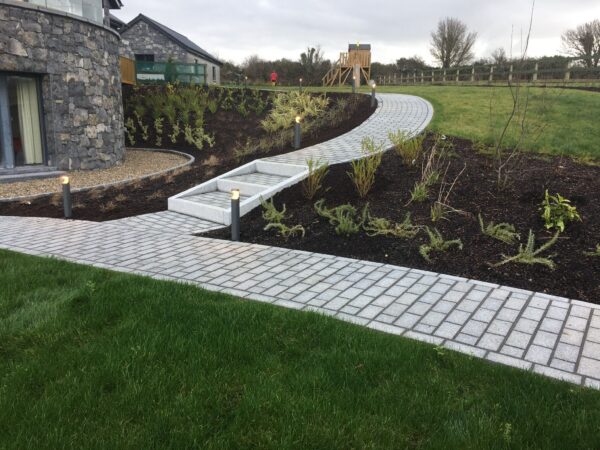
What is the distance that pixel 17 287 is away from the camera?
4387mm

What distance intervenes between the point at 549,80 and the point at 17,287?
22.4 m

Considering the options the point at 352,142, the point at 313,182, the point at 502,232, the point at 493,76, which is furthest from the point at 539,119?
the point at 493,76

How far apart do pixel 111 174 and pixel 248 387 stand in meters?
9.83

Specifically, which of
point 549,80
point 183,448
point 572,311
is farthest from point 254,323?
point 549,80

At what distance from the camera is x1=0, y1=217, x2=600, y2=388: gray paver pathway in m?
3.49

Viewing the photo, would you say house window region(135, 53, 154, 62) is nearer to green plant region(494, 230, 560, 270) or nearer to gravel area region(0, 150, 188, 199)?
gravel area region(0, 150, 188, 199)

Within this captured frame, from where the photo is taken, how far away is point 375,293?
4.48 m

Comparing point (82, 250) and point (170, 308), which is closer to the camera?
point (170, 308)

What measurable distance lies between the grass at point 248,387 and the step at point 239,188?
361cm

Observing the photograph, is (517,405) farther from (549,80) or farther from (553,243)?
(549,80)

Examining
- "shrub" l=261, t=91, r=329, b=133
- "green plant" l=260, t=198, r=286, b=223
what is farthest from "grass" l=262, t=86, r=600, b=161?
"green plant" l=260, t=198, r=286, b=223

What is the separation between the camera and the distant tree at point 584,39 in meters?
30.5

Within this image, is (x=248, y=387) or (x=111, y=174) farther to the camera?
(x=111, y=174)

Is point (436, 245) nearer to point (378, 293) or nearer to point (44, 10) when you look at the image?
point (378, 293)
